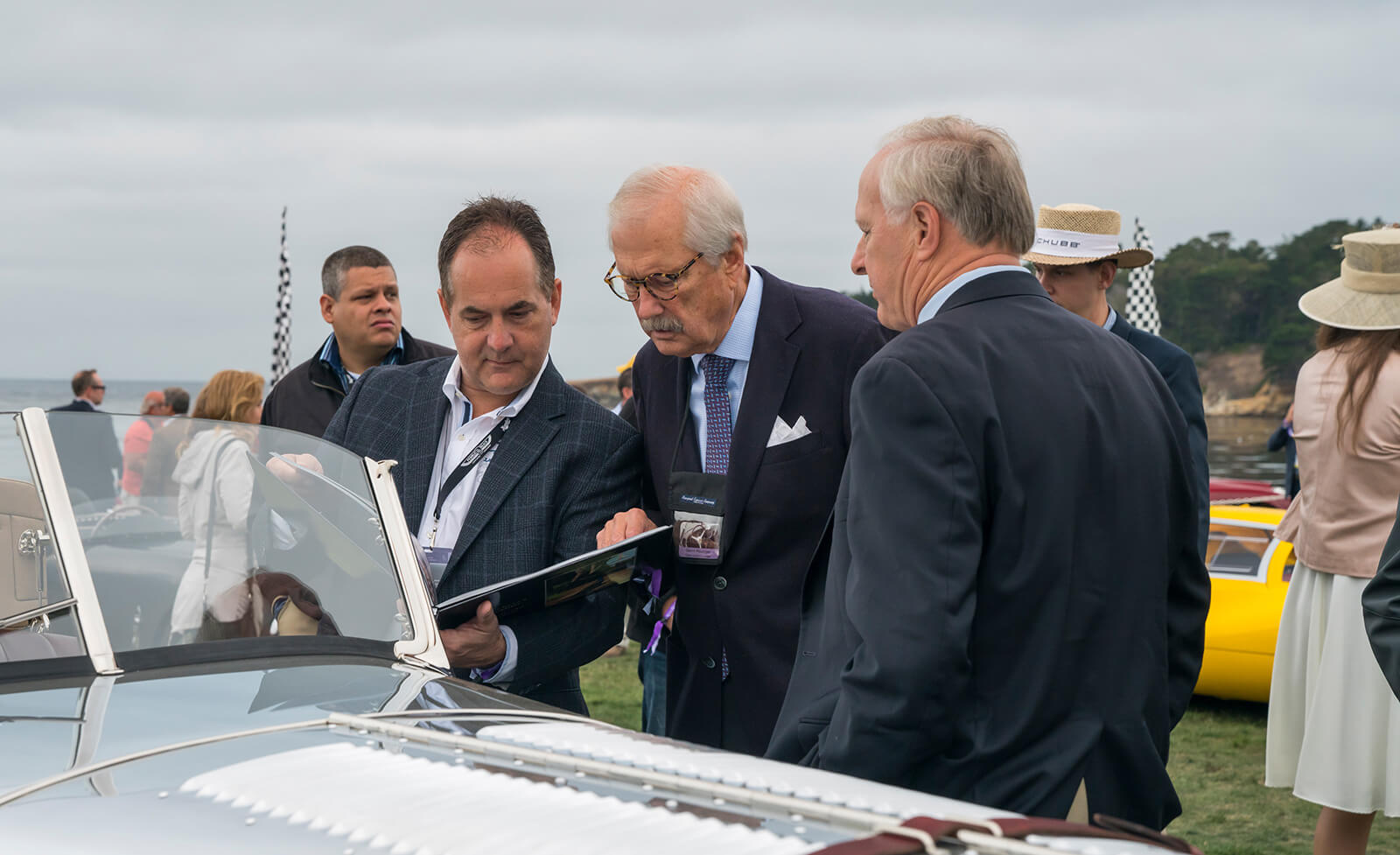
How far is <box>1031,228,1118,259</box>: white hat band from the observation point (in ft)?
15.7

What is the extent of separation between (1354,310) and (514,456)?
3247 millimetres

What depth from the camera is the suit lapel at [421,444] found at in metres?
Answer: 3.18

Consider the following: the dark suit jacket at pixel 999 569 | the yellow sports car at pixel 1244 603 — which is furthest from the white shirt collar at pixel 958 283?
the yellow sports car at pixel 1244 603

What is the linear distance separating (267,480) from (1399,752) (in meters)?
3.72

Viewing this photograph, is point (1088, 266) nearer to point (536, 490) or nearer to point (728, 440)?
point (728, 440)

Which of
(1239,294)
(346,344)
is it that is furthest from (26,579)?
(1239,294)

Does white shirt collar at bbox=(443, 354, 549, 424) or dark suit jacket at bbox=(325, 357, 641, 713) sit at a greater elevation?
white shirt collar at bbox=(443, 354, 549, 424)

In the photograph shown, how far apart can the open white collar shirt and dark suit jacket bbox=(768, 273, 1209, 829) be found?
46.4 inches

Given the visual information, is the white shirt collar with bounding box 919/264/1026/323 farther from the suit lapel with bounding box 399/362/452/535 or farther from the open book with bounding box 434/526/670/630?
the suit lapel with bounding box 399/362/452/535

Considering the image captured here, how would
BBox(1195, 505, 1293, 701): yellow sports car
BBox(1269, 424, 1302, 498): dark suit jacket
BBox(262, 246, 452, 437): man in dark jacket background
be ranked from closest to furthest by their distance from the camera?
BBox(262, 246, 452, 437): man in dark jacket background, BBox(1195, 505, 1293, 701): yellow sports car, BBox(1269, 424, 1302, 498): dark suit jacket

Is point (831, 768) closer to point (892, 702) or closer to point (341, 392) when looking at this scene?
point (892, 702)

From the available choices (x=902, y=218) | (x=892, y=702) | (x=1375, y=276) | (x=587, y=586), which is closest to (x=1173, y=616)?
(x=892, y=702)

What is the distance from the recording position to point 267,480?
2.48 meters

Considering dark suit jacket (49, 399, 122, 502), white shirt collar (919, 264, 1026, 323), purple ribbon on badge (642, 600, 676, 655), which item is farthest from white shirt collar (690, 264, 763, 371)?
dark suit jacket (49, 399, 122, 502)
